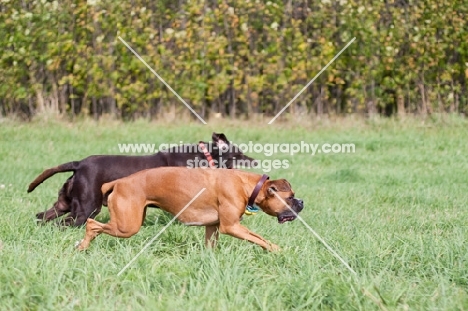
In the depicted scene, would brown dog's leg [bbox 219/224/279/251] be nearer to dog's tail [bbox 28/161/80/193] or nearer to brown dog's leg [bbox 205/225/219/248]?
brown dog's leg [bbox 205/225/219/248]

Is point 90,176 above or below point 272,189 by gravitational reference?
below

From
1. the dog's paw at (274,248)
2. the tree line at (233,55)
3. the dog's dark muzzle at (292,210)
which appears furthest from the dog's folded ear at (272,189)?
the tree line at (233,55)

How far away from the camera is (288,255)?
5191mm

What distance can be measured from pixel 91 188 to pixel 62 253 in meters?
1.81

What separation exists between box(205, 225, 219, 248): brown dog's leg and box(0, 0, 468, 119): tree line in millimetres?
8435

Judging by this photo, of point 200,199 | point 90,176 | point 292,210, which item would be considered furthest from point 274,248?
point 90,176

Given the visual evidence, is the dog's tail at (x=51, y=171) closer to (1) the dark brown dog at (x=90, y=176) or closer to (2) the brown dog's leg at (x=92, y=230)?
(1) the dark brown dog at (x=90, y=176)

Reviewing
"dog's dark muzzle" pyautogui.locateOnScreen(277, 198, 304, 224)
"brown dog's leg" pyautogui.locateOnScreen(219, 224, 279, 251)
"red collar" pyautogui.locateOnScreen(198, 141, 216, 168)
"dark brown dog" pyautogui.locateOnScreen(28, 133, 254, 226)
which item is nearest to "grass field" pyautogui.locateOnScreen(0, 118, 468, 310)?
"brown dog's leg" pyautogui.locateOnScreen(219, 224, 279, 251)

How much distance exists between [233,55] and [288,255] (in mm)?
9467

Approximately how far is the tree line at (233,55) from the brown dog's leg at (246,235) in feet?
28.8

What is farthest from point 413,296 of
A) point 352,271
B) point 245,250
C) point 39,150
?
point 39,150

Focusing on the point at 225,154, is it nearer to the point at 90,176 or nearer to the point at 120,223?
the point at 90,176

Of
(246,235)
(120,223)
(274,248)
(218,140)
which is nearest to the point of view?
(274,248)

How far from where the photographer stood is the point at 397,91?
567 inches
